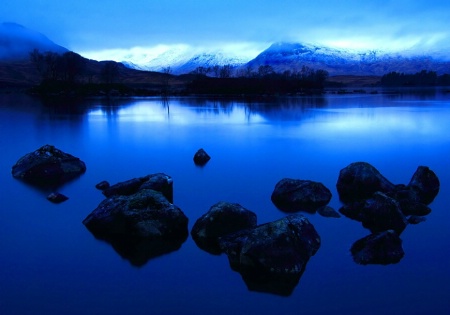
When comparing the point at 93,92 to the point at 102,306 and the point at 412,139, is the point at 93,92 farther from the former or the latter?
the point at 102,306

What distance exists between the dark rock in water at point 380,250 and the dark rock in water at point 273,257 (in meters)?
1.43

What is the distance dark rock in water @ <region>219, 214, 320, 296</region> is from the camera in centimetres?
964

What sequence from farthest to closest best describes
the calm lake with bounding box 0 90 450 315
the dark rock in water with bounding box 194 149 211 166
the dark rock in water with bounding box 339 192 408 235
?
1. the dark rock in water with bounding box 194 149 211 166
2. the dark rock in water with bounding box 339 192 408 235
3. the calm lake with bounding box 0 90 450 315

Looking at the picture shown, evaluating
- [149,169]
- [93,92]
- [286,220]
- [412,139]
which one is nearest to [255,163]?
[149,169]

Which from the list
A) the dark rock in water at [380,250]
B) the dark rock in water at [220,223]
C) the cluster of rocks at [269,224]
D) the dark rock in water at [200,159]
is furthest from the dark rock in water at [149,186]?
the dark rock in water at [200,159]

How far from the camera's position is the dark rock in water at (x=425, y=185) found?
15.9m

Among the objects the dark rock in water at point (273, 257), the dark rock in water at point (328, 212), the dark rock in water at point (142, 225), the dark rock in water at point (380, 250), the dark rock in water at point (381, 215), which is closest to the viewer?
the dark rock in water at point (273, 257)

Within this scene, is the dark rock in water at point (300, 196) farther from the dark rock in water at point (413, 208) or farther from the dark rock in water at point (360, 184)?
the dark rock in water at point (413, 208)

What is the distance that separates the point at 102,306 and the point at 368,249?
7152mm

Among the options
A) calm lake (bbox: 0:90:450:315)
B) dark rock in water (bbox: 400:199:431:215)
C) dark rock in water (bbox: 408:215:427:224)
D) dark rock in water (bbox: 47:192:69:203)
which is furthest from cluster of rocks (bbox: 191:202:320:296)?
dark rock in water (bbox: 47:192:69:203)

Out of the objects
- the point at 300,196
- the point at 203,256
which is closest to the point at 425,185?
the point at 300,196

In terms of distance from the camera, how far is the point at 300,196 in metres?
15.1

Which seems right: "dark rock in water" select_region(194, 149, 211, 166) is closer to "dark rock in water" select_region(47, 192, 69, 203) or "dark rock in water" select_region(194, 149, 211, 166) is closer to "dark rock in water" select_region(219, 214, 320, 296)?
"dark rock in water" select_region(47, 192, 69, 203)

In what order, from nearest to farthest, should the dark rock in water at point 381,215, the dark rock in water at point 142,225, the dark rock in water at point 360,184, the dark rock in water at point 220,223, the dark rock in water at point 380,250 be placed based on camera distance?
the dark rock in water at point 380,250 → the dark rock in water at point 142,225 → the dark rock in water at point 220,223 → the dark rock in water at point 381,215 → the dark rock in water at point 360,184
